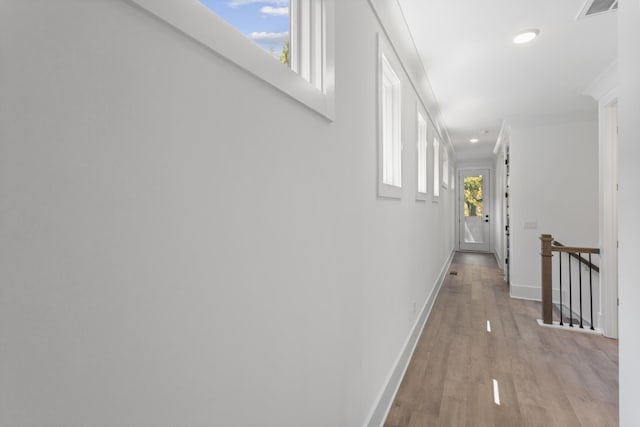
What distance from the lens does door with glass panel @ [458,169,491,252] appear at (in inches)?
352

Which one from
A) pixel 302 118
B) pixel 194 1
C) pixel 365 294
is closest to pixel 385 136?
pixel 365 294

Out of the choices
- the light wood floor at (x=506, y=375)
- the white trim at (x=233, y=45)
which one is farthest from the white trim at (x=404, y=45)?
the light wood floor at (x=506, y=375)

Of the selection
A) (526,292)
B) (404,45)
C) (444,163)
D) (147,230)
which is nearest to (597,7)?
(404,45)

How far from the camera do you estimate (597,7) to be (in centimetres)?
207

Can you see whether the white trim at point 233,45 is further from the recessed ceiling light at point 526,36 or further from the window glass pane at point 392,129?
the recessed ceiling light at point 526,36

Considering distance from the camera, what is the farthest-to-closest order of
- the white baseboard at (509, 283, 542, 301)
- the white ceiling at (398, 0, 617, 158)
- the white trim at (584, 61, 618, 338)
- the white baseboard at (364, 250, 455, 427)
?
the white baseboard at (509, 283, 542, 301) → the white trim at (584, 61, 618, 338) → the white ceiling at (398, 0, 617, 158) → the white baseboard at (364, 250, 455, 427)

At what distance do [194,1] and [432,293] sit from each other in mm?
4234

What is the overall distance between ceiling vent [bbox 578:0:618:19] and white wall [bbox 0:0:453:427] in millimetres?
2238

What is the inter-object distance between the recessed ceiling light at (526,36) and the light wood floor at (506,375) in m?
2.61

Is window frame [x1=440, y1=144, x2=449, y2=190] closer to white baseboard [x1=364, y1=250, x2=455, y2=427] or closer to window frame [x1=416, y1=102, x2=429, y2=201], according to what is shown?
window frame [x1=416, y1=102, x2=429, y2=201]

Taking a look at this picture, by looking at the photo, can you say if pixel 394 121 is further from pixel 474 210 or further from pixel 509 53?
pixel 474 210

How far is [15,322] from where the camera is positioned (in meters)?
0.39

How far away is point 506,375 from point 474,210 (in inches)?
296

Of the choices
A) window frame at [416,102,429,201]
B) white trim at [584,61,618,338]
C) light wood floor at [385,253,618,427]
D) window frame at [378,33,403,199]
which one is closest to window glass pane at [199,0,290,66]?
window frame at [378,33,403,199]
